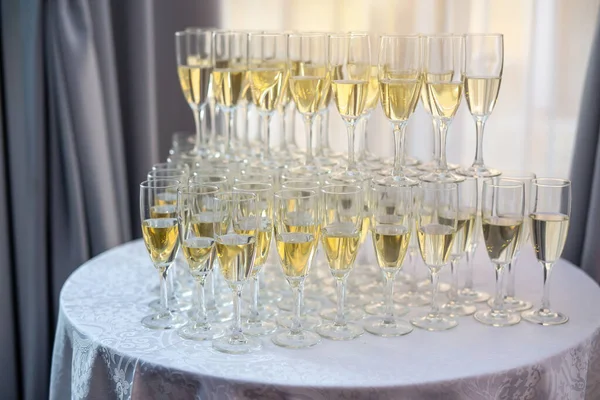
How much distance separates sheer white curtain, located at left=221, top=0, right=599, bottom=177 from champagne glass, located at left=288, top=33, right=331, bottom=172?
1396 mm

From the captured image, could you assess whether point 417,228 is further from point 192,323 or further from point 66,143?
point 66,143

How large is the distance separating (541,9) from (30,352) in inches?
93.9

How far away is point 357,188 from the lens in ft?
5.16

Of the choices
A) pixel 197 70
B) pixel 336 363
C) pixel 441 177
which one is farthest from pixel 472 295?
pixel 197 70

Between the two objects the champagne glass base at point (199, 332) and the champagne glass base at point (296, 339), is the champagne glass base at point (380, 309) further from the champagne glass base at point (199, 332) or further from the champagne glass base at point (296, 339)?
the champagne glass base at point (199, 332)

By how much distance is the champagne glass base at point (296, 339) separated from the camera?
154 cm

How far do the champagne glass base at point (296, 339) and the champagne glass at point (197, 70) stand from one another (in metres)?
0.64

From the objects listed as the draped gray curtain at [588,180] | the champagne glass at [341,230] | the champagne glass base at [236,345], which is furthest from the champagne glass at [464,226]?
the draped gray curtain at [588,180]

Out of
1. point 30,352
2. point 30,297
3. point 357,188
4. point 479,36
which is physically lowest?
point 30,352

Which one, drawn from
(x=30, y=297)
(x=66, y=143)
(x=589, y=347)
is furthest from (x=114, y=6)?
(x=589, y=347)

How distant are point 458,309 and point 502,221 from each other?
9.7 inches

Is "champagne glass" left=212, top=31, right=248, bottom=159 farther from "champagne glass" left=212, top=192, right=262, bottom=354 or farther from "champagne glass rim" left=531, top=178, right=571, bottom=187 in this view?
"champagne glass rim" left=531, top=178, right=571, bottom=187

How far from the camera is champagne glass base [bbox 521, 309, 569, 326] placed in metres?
1.66

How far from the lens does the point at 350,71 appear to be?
5.81ft
